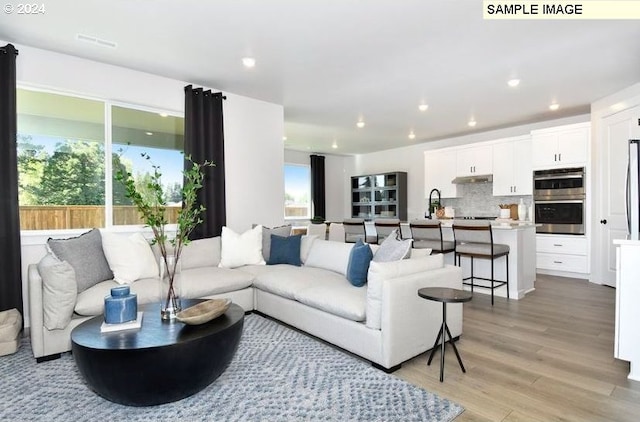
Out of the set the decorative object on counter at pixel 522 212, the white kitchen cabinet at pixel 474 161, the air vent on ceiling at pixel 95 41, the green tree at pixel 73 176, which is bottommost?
the decorative object on counter at pixel 522 212

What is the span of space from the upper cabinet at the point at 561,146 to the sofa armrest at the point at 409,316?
4280 millimetres

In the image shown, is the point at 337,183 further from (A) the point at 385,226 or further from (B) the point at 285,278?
(B) the point at 285,278

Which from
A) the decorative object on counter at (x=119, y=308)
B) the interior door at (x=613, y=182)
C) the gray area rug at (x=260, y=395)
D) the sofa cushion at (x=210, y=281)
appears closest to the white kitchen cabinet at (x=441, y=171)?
the interior door at (x=613, y=182)

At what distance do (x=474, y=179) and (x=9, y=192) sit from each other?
7.12 m

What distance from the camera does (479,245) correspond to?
4453mm

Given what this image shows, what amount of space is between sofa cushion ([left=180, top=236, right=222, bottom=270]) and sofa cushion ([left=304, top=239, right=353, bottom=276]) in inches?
42.5

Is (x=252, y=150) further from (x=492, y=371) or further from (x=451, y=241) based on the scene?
(x=492, y=371)

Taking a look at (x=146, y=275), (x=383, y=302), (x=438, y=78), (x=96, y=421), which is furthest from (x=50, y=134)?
(x=438, y=78)

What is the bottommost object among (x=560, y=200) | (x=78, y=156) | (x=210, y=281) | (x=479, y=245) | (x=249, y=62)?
(x=210, y=281)

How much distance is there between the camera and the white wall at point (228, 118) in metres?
3.50

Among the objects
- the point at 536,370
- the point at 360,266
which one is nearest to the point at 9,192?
the point at 360,266

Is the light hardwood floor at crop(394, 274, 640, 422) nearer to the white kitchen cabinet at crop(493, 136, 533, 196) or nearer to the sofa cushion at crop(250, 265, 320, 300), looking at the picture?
the sofa cushion at crop(250, 265, 320, 300)

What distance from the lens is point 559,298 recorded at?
14.7ft

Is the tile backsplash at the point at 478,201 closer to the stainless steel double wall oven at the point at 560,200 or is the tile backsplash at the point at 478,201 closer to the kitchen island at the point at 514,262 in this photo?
the stainless steel double wall oven at the point at 560,200
